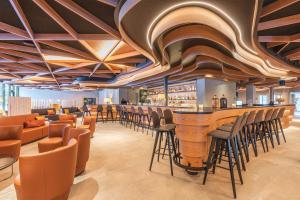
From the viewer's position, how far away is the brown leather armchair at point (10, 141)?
135 inches

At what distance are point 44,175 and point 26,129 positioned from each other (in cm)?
450

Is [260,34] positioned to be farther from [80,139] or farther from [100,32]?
[80,139]

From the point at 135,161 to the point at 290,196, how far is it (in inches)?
103

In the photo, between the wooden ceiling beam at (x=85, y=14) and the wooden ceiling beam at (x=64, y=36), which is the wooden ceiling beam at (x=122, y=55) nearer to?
the wooden ceiling beam at (x=64, y=36)

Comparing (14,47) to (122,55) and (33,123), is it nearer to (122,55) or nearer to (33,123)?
(33,123)

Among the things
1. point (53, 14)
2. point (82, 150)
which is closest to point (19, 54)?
point (53, 14)

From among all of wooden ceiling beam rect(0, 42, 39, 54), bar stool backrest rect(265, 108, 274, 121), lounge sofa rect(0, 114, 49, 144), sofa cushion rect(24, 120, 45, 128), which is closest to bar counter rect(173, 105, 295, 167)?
bar stool backrest rect(265, 108, 274, 121)

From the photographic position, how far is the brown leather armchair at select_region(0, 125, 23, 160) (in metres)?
3.42

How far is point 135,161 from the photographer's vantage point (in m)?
3.59

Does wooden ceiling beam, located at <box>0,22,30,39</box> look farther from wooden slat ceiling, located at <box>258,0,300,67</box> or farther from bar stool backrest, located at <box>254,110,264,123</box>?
bar stool backrest, located at <box>254,110,264,123</box>

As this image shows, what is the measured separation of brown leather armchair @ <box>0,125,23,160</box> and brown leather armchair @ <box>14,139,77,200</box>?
213cm

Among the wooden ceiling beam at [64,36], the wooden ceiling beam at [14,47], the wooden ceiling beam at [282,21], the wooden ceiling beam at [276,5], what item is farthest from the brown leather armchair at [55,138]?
the wooden ceiling beam at [282,21]

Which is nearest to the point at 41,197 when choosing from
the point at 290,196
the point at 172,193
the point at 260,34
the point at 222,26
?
Answer: the point at 172,193

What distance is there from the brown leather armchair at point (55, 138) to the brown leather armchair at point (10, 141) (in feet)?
1.68
